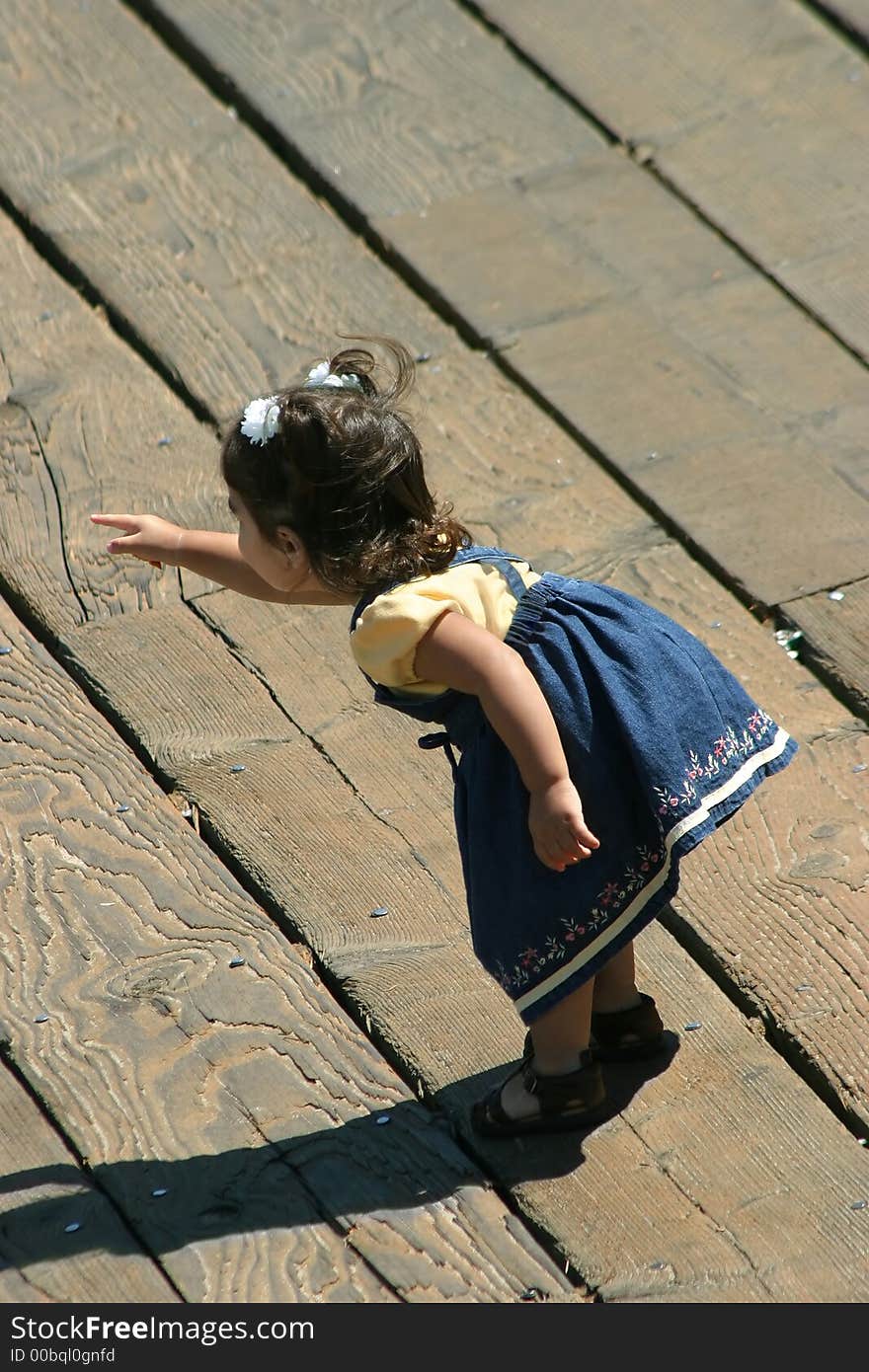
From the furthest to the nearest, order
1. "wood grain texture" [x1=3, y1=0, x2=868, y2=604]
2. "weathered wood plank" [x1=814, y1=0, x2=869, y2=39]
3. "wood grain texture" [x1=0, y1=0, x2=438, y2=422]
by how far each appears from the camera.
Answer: "weathered wood plank" [x1=814, y1=0, x2=869, y2=39], "wood grain texture" [x1=0, y1=0, x2=438, y2=422], "wood grain texture" [x1=3, y1=0, x2=868, y2=604]

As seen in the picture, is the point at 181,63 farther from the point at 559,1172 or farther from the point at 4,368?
the point at 559,1172

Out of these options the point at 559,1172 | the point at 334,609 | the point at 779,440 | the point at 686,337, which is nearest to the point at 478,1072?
the point at 559,1172

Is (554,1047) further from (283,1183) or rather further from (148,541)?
(148,541)

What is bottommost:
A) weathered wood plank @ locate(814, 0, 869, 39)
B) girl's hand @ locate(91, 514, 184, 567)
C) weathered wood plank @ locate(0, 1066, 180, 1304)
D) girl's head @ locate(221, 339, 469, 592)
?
weathered wood plank @ locate(0, 1066, 180, 1304)

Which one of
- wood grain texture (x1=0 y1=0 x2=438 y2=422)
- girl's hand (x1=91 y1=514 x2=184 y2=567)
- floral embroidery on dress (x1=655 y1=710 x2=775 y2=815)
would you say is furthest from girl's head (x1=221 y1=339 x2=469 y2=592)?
wood grain texture (x1=0 y1=0 x2=438 y2=422)

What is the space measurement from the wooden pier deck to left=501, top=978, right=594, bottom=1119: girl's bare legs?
65mm

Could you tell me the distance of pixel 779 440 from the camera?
3.43 m

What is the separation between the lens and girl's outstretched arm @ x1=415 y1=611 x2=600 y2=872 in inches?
84.4

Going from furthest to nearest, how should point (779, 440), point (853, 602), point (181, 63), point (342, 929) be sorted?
point (181, 63) → point (779, 440) → point (853, 602) → point (342, 929)

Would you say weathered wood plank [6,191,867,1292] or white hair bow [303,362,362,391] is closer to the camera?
white hair bow [303,362,362,391]

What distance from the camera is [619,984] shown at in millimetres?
2486

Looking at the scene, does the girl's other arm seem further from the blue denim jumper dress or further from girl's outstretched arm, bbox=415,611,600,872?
girl's outstretched arm, bbox=415,611,600,872

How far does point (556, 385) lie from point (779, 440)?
45 centimetres

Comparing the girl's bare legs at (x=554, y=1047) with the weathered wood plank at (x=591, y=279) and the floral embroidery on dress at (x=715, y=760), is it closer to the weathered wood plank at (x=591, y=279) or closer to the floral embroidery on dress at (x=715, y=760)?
the floral embroidery on dress at (x=715, y=760)
